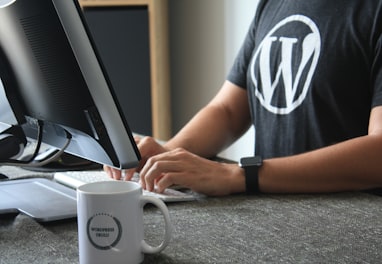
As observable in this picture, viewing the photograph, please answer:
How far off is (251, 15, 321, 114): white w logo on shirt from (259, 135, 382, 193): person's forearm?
0.27m

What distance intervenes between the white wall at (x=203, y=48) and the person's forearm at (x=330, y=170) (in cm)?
189

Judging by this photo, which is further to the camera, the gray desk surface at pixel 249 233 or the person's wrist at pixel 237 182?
the person's wrist at pixel 237 182

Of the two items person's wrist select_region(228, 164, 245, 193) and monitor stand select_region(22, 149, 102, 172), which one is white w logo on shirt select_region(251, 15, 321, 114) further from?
monitor stand select_region(22, 149, 102, 172)

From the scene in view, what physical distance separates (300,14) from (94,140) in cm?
72

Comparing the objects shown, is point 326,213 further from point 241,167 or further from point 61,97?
point 61,97

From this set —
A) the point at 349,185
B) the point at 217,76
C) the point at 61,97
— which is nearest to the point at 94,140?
the point at 61,97

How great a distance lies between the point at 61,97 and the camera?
3.26ft

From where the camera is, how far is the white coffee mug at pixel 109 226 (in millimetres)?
775

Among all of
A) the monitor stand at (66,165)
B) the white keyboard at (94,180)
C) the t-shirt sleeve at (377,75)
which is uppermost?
the t-shirt sleeve at (377,75)

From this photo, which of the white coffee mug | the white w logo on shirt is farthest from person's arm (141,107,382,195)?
the white coffee mug

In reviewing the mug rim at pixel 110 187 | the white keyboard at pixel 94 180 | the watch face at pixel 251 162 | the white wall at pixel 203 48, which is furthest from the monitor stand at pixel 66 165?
the white wall at pixel 203 48

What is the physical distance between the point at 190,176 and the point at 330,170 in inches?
10.4

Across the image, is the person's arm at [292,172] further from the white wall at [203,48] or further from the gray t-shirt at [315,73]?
the white wall at [203,48]

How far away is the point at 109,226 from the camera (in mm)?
778
